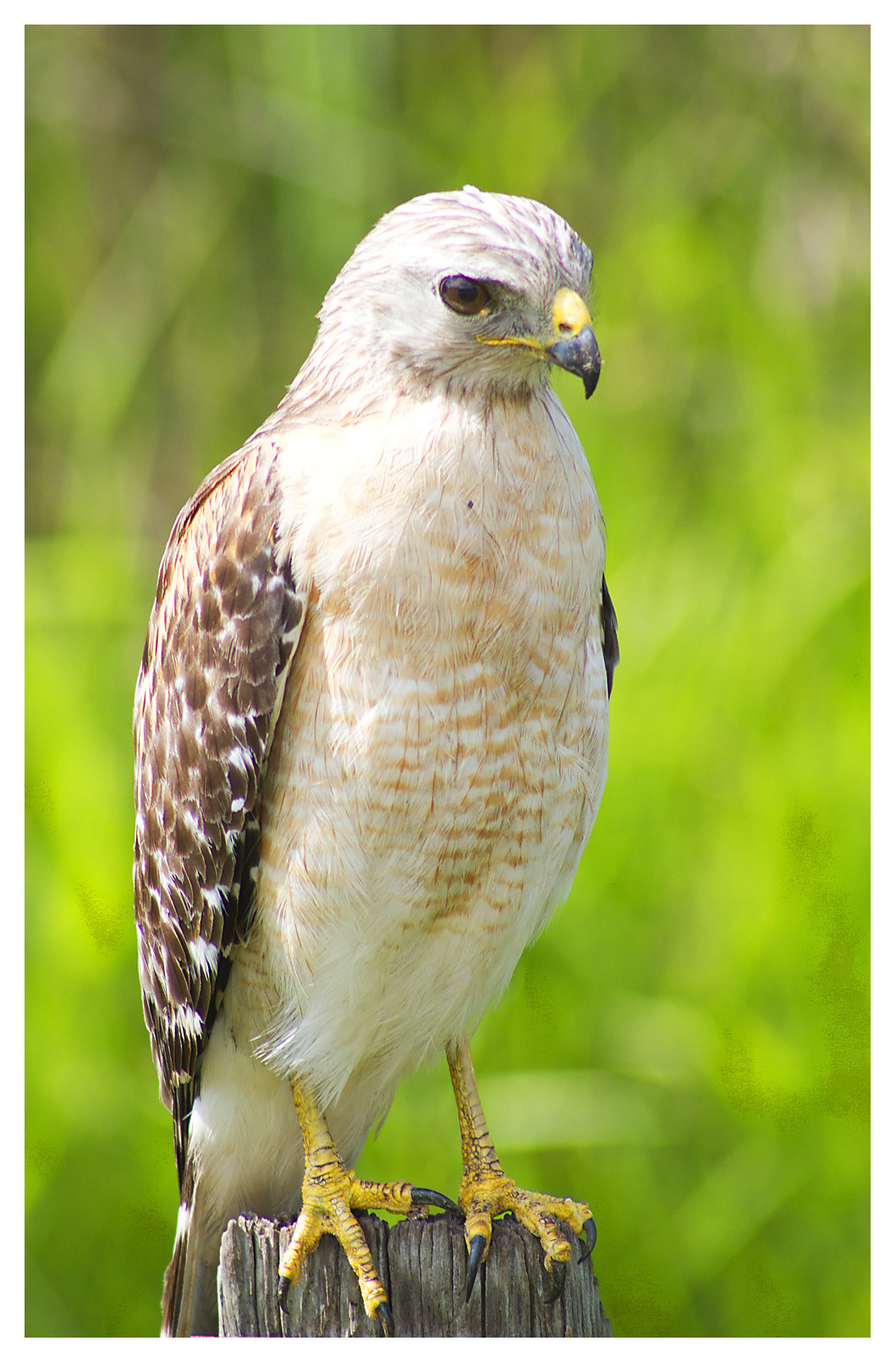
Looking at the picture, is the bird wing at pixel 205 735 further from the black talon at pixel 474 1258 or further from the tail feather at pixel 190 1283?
the black talon at pixel 474 1258

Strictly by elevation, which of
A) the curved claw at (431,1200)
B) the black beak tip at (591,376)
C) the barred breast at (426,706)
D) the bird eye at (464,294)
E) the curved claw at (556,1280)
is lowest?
the curved claw at (556,1280)

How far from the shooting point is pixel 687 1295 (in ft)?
10.3

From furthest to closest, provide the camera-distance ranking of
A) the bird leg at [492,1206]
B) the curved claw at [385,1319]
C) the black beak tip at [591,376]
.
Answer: the bird leg at [492,1206]
the curved claw at [385,1319]
the black beak tip at [591,376]

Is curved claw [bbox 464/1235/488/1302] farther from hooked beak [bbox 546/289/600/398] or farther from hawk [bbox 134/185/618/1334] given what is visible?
hooked beak [bbox 546/289/600/398]

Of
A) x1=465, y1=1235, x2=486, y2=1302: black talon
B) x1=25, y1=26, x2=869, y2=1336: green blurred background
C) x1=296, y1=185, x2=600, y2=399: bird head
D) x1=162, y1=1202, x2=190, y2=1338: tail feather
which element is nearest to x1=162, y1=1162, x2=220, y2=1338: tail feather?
x1=162, y1=1202, x2=190, y2=1338: tail feather

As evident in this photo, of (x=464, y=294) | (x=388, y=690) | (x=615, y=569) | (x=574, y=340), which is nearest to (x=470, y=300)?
(x=464, y=294)

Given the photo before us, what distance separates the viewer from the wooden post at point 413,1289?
6.51 feet

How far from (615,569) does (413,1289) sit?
2208mm

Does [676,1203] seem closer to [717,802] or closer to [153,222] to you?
[717,802]

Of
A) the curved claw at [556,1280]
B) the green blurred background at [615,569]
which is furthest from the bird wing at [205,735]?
the green blurred background at [615,569]

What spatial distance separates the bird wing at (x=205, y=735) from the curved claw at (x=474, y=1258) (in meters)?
0.57

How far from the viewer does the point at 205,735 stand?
206 centimetres
